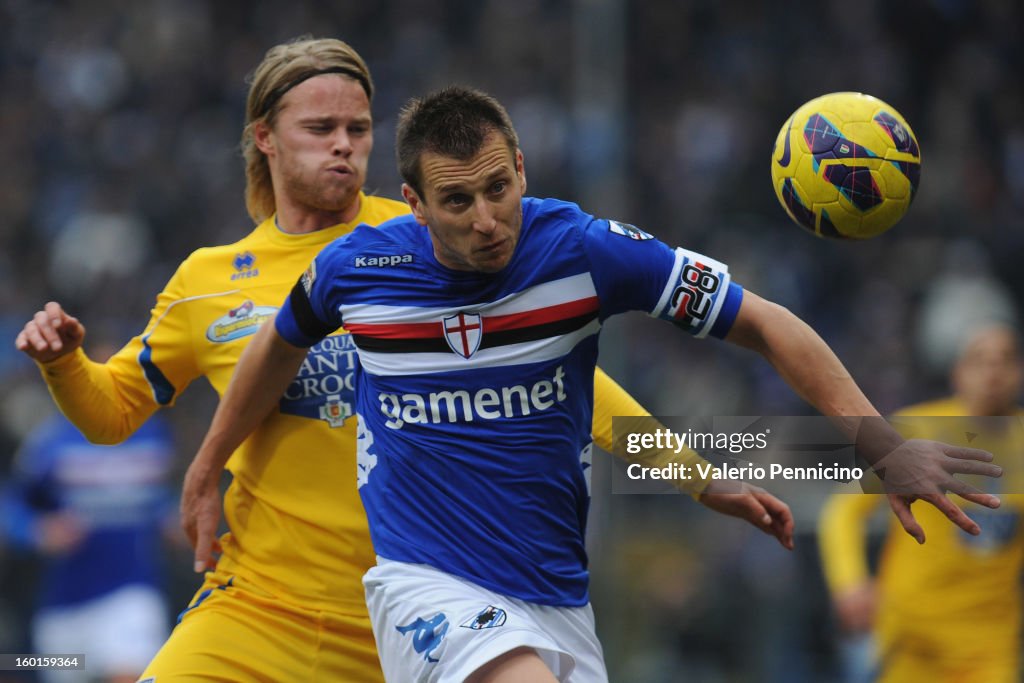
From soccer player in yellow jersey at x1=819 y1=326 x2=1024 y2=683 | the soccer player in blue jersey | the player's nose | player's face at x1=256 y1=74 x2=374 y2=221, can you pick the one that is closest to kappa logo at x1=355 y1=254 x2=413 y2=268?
the soccer player in blue jersey

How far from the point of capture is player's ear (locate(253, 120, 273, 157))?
5.05m

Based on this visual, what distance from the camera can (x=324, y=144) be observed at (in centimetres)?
484

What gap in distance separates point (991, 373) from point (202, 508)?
4.62 metres

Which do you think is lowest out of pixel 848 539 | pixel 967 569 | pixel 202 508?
pixel 967 569

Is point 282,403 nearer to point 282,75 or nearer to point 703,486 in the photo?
point 282,75

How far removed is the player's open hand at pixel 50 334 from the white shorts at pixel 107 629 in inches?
201

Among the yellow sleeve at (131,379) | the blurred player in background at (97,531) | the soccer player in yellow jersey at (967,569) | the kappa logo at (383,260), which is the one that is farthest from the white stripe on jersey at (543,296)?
the blurred player in background at (97,531)

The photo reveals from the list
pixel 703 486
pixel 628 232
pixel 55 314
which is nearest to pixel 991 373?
pixel 703 486

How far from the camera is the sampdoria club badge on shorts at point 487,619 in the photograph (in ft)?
12.0

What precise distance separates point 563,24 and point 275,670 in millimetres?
13050

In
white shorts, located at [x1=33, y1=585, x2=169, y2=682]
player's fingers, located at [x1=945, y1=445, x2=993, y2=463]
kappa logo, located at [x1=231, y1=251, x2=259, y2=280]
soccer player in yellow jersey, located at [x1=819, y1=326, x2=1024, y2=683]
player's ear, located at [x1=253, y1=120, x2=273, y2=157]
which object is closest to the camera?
player's fingers, located at [x1=945, y1=445, x2=993, y2=463]

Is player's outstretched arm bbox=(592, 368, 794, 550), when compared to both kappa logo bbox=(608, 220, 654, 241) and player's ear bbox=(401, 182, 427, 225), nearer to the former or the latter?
kappa logo bbox=(608, 220, 654, 241)

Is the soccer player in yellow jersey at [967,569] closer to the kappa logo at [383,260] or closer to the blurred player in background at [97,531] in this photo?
the kappa logo at [383,260]

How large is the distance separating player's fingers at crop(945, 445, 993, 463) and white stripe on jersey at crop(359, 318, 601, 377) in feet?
3.44
